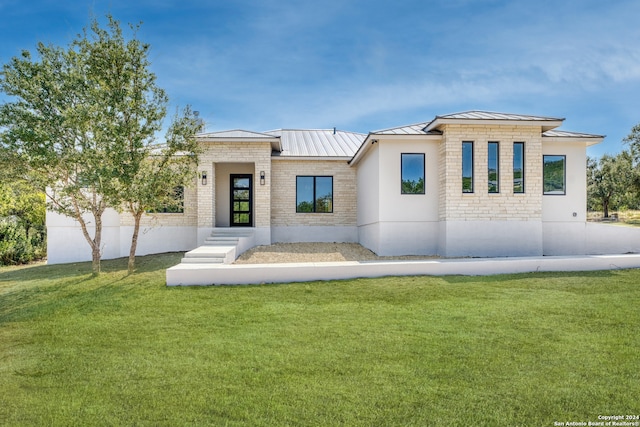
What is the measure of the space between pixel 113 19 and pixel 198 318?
8582 millimetres

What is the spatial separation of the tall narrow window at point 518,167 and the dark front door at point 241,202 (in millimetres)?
10917

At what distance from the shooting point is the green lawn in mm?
3771

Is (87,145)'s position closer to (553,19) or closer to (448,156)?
(448,156)

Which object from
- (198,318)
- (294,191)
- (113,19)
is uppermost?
(113,19)

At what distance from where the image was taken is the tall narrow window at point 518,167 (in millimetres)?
12867

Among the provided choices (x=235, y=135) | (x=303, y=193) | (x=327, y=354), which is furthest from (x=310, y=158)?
(x=327, y=354)

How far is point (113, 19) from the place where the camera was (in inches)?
412

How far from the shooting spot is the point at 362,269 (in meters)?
9.50

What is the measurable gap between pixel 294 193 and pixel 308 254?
4510 millimetres

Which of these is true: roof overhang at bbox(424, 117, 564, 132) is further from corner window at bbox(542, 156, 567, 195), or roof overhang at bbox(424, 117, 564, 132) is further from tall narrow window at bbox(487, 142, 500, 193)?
corner window at bbox(542, 156, 567, 195)

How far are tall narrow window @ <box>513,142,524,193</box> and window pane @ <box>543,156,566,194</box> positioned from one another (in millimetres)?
1452

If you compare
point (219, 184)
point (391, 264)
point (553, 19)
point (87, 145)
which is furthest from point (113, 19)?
point (553, 19)

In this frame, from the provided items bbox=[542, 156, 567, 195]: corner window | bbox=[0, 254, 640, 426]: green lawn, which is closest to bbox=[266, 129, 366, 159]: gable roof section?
bbox=[542, 156, 567, 195]: corner window

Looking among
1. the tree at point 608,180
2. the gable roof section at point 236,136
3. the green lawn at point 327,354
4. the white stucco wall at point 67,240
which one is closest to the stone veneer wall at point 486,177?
the green lawn at point 327,354
